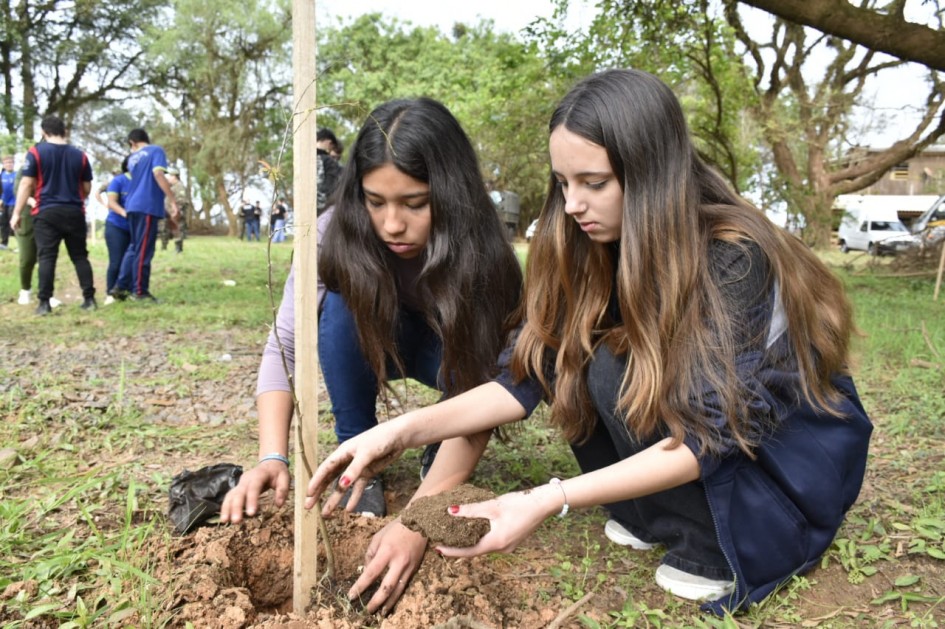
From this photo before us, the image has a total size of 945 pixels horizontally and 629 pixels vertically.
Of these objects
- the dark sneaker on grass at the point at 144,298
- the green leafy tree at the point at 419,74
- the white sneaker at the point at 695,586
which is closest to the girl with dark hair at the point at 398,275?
the white sneaker at the point at 695,586

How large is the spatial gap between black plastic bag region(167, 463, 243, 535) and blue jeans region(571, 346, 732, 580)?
3.40 feet

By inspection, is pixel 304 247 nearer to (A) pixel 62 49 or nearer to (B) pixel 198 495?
(B) pixel 198 495

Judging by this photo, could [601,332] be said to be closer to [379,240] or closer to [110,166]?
[379,240]

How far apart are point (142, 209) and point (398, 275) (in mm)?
4502

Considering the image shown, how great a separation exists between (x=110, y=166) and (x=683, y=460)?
32.4m

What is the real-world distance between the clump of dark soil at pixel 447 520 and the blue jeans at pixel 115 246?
5470 millimetres

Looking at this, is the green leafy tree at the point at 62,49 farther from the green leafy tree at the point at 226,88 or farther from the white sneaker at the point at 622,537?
the white sneaker at the point at 622,537

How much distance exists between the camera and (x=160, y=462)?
92.1 inches

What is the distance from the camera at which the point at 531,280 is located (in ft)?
5.79

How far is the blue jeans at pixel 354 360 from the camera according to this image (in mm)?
2045

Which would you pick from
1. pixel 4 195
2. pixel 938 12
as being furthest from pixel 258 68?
pixel 938 12

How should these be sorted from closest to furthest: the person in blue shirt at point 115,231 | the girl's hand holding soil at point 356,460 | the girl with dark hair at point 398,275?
the girl's hand holding soil at point 356,460, the girl with dark hair at point 398,275, the person in blue shirt at point 115,231

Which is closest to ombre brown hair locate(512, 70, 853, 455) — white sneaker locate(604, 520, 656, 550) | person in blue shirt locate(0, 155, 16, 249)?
white sneaker locate(604, 520, 656, 550)

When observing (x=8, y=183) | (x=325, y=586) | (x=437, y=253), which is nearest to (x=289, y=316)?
(x=437, y=253)
